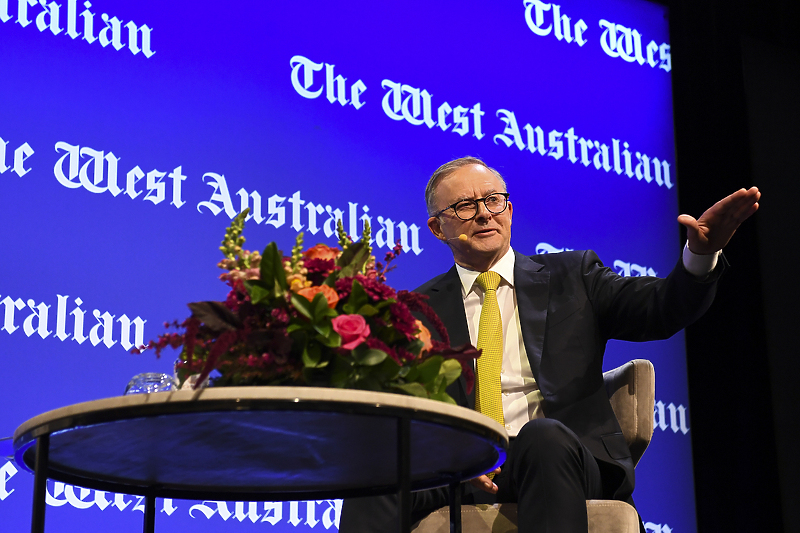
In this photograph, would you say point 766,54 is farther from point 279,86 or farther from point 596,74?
point 279,86

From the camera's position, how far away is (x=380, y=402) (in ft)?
4.05

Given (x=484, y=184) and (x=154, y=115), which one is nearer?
(x=484, y=184)

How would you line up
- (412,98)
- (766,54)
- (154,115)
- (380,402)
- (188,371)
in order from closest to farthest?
1. (380,402)
2. (188,371)
3. (154,115)
4. (412,98)
5. (766,54)

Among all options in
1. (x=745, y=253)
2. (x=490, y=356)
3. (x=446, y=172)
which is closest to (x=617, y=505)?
(x=490, y=356)

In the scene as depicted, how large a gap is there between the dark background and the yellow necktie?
5.58 ft

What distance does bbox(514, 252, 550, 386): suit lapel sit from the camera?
88.4 inches

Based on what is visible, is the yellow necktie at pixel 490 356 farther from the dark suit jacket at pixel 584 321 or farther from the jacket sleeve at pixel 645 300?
the jacket sleeve at pixel 645 300

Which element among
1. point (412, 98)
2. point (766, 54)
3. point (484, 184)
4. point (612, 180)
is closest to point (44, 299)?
point (484, 184)

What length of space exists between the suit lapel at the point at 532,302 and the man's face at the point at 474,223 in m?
0.08

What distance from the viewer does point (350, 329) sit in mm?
1294

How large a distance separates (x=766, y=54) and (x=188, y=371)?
3.57 meters

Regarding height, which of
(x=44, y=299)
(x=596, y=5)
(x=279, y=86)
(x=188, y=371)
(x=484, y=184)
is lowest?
(x=188, y=371)

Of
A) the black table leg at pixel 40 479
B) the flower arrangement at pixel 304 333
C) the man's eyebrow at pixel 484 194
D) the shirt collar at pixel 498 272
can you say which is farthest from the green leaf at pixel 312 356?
the man's eyebrow at pixel 484 194

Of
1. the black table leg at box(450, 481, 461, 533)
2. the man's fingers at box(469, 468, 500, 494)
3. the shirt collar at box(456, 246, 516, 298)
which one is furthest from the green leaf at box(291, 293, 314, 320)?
the shirt collar at box(456, 246, 516, 298)
